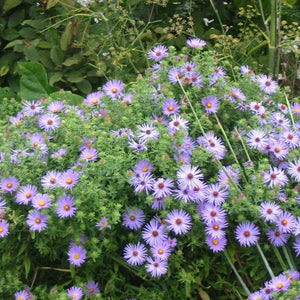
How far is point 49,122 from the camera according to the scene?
6.29 feet

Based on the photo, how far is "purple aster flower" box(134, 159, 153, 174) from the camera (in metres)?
1.71

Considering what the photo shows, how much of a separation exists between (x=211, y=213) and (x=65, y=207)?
1.31 ft

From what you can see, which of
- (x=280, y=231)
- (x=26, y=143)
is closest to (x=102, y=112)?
(x=26, y=143)

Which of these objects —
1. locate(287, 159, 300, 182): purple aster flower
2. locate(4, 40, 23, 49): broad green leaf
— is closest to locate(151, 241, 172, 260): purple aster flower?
locate(287, 159, 300, 182): purple aster flower

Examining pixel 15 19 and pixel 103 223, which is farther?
pixel 15 19

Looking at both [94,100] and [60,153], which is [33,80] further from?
[60,153]

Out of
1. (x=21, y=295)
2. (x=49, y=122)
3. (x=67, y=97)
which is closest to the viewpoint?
(x=21, y=295)

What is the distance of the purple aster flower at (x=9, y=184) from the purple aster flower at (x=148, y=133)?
0.38 m

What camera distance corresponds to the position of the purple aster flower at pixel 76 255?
5.41 feet

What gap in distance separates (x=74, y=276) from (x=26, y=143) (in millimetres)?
431

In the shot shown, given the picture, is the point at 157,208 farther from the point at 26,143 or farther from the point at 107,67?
the point at 107,67

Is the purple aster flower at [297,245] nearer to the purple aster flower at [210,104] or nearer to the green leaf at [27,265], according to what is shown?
the purple aster flower at [210,104]

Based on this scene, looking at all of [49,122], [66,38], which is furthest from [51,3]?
[49,122]

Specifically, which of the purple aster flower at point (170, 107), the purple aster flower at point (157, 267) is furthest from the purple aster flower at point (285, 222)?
the purple aster flower at point (170, 107)
